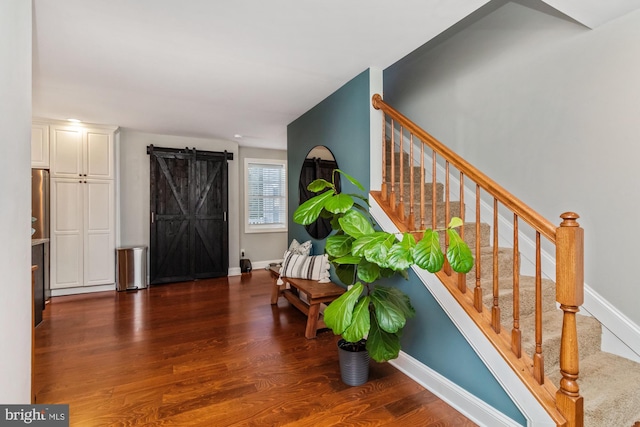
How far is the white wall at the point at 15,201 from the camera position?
1033 millimetres

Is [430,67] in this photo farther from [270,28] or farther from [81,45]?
[81,45]

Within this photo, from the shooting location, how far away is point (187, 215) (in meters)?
4.92

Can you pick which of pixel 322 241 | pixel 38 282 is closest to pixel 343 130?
pixel 322 241

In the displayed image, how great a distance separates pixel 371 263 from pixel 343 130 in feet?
5.34

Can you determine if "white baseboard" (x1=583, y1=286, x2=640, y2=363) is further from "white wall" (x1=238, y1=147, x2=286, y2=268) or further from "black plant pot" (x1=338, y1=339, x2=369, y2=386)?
"white wall" (x1=238, y1=147, x2=286, y2=268)

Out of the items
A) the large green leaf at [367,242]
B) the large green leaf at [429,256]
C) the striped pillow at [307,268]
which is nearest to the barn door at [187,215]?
the striped pillow at [307,268]

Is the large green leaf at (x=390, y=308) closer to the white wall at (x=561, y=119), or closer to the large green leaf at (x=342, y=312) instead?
the large green leaf at (x=342, y=312)

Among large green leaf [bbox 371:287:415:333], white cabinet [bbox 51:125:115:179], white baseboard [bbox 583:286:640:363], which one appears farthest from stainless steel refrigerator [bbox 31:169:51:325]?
white baseboard [bbox 583:286:640:363]

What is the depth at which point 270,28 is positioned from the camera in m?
1.97

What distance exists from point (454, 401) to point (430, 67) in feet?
10.0

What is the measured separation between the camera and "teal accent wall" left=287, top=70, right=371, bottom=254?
2.62 meters

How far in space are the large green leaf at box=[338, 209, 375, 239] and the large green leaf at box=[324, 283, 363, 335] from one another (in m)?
0.34

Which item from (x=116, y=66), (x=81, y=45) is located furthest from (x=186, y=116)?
(x=81, y=45)

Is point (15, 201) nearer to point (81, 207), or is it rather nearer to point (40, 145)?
point (81, 207)
